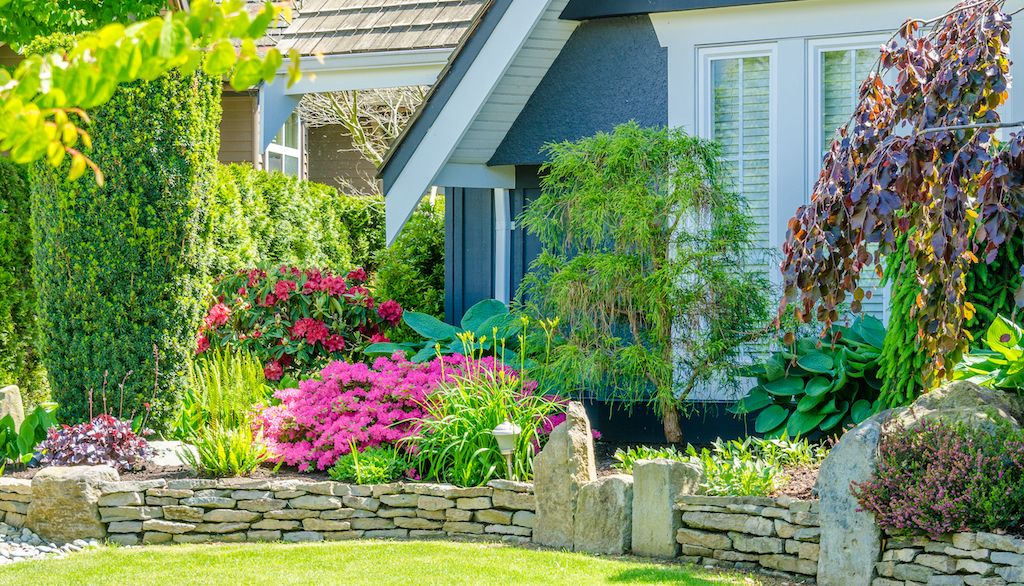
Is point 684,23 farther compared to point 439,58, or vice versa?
point 439,58

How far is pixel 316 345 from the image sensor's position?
949 cm

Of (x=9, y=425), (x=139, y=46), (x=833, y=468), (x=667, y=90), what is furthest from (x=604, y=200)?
(x=139, y=46)

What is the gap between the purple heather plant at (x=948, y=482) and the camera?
4961mm

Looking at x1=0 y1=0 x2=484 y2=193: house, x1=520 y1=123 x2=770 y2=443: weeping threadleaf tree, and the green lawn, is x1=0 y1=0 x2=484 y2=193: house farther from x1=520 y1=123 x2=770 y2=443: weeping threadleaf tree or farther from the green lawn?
the green lawn

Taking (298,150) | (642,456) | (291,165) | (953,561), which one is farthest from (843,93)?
(291,165)

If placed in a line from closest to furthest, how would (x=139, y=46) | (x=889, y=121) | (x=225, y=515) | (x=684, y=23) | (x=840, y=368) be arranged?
(x=139, y=46), (x=889, y=121), (x=225, y=515), (x=840, y=368), (x=684, y=23)

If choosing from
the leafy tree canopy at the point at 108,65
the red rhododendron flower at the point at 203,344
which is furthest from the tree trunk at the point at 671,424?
the leafy tree canopy at the point at 108,65

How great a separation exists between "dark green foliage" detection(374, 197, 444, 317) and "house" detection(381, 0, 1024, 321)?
2547 millimetres

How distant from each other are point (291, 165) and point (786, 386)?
12.2 metres

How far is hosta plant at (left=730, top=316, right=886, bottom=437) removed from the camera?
7.09m

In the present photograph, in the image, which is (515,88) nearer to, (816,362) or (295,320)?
(295,320)

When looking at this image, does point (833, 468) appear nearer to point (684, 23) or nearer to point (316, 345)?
point (684, 23)

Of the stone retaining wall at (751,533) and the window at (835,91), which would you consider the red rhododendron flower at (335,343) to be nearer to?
the window at (835,91)

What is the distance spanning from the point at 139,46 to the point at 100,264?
613cm
